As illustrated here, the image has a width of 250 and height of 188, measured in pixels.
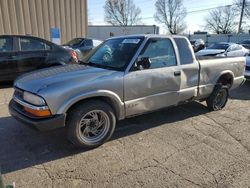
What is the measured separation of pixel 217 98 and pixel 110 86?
3.16 meters

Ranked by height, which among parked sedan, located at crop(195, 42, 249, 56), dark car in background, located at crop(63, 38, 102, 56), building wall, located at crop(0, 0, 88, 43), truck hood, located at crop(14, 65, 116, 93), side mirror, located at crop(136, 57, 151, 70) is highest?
building wall, located at crop(0, 0, 88, 43)

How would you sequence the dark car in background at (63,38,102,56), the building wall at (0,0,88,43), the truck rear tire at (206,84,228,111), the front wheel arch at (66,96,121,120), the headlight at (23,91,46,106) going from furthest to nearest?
1. the dark car in background at (63,38,102,56)
2. the building wall at (0,0,88,43)
3. the truck rear tire at (206,84,228,111)
4. the front wheel arch at (66,96,121,120)
5. the headlight at (23,91,46,106)

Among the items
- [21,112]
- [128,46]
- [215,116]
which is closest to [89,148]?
[21,112]

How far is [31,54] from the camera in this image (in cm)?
755

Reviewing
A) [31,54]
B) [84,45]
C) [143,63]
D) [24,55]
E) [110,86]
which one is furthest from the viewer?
[84,45]

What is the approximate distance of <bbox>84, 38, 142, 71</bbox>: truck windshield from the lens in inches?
157

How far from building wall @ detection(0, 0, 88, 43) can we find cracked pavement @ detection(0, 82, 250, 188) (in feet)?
29.3

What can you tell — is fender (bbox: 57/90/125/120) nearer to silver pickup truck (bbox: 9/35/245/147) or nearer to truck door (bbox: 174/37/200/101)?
silver pickup truck (bbox: 9/35/245/147)

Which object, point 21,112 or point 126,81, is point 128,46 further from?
point 21,112

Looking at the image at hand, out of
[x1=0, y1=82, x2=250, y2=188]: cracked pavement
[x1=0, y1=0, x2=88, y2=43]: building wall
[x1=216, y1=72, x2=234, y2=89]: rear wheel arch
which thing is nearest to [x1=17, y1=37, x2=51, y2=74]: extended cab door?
[x1=0, y1=82, x2=250, y2=188]: cracked pavement

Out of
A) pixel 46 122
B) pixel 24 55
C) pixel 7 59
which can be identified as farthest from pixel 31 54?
pixel 46 122

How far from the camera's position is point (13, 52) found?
730 cm

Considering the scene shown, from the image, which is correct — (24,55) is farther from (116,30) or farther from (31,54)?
(116,30)

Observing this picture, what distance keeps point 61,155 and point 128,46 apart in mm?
2070
